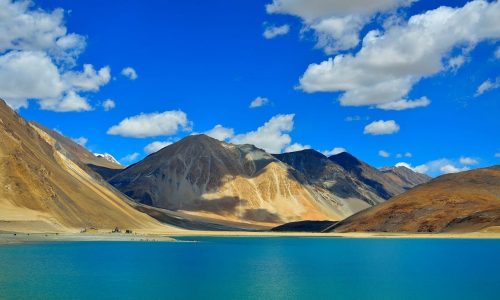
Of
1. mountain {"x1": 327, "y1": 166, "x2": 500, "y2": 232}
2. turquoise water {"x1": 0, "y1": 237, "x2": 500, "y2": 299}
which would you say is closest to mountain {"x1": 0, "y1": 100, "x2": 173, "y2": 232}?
turquoise water {"x1": 0, "y1": 237, "x2": 500, "y2": 299}

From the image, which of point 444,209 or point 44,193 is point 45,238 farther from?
point 444,209

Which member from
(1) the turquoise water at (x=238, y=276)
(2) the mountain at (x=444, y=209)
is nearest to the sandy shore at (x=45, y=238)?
(1) the turquoise water at (x=238, y=276)

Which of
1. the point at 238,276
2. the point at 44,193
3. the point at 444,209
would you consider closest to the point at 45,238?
the point at 44,193

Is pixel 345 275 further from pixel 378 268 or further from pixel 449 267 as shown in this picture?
pixel 449 267

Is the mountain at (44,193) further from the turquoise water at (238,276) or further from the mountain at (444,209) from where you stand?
the mountain at (444,209)

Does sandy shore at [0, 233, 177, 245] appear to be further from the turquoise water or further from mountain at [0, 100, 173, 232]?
the turquoise water

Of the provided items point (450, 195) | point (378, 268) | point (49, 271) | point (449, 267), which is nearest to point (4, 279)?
point (49, 271)
